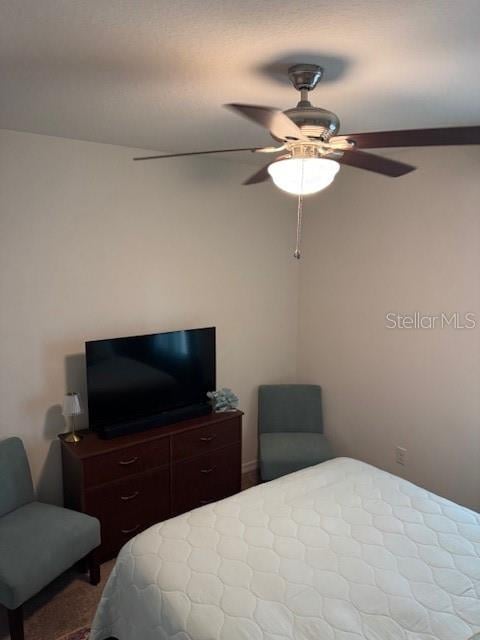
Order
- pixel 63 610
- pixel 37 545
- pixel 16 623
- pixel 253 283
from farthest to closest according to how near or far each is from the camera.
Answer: pixel 253 283
pixel 63 610
pixel 37 545
pixel 16 623

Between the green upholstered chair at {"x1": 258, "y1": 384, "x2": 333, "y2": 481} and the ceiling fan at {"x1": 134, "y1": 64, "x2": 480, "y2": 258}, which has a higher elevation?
the ceiling fan at {"x1": 134, "y1": 64, "x2": 480, "y2": 258}

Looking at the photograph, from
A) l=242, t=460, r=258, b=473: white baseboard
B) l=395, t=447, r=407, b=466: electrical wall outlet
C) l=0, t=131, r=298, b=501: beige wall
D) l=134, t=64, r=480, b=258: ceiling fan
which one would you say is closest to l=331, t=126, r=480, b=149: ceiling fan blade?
l=134, t=64, r=480, b=258: ceiling fan

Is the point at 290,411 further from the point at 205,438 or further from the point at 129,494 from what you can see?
the point at 129,494

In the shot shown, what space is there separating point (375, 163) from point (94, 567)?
263 cm

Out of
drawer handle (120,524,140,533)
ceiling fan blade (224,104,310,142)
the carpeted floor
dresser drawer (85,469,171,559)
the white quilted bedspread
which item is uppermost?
ceiling fan blade (224,104,310,142)

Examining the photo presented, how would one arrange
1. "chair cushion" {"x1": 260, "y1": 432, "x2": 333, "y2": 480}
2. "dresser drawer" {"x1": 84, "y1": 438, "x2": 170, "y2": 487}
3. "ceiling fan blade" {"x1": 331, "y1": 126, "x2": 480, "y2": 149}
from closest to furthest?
"ceiling fan blade" {"x1": 331, "y1": 126, "x2": 480, "y2": 149} < "dresser drawer" {"x1": 84, "y1": 438, "x2": 170, "y2": 487} < "chair cushion" {"x1": 260, "y1": 432, "x2": 333, "y2": 480}

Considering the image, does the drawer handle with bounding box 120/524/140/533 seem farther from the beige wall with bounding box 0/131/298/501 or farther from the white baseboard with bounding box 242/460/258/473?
the white baseboard with bounding box 242/460/258/473

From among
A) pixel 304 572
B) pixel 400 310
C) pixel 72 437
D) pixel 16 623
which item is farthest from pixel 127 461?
pixel 400 310

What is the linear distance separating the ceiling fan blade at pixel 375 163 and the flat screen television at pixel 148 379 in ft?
5.95

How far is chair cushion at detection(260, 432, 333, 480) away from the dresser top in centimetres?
42

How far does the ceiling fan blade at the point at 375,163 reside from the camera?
1863mm

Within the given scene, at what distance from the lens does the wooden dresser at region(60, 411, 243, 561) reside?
9.26 ft

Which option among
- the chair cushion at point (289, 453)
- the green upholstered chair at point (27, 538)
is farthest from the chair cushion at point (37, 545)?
the chair cushion at point (289, 453)

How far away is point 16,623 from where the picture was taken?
220 centimetres
